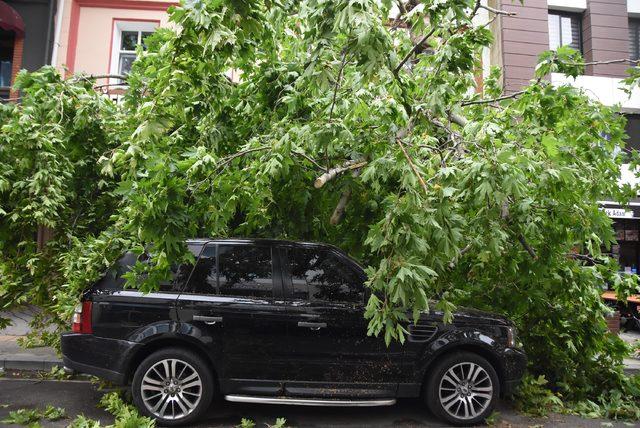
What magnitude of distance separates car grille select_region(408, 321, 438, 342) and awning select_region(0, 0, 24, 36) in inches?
432

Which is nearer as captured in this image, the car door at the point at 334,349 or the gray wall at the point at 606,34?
the car door at the point at 334,349

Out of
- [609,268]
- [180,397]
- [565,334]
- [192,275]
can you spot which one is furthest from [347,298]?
[609,268]

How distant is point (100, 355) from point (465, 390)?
146 inches

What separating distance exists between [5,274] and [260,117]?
4287 mm

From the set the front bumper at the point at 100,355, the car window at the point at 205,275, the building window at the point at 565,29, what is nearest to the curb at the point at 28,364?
the front bumper at the point at 100,355

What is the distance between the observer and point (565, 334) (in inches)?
227

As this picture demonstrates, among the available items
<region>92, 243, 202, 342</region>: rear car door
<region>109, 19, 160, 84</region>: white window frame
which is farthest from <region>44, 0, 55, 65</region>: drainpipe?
<region>92, 243, 202, 342</region>: rear car door

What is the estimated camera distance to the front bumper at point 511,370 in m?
4.80

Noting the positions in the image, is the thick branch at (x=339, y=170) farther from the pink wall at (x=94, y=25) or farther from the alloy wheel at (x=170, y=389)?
the pink wall at (x=94, y=25)

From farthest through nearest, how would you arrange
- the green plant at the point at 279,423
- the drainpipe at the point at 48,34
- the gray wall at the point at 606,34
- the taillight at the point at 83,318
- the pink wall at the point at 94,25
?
the gray wall at the point at 606,34, the pink wall at the point at 94,25, the drainpipe at the point at 48,34, the taillight at the point at 83,318, the green plant at the point at 279,423

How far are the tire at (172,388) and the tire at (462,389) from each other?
226 centimetres

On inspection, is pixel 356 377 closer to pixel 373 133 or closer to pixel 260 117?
pixel 373 133

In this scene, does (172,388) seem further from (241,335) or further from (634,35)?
(634,35)

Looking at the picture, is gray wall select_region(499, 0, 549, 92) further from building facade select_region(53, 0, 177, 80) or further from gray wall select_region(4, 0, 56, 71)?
gray wall select_region(4, 0, 56, 71)
